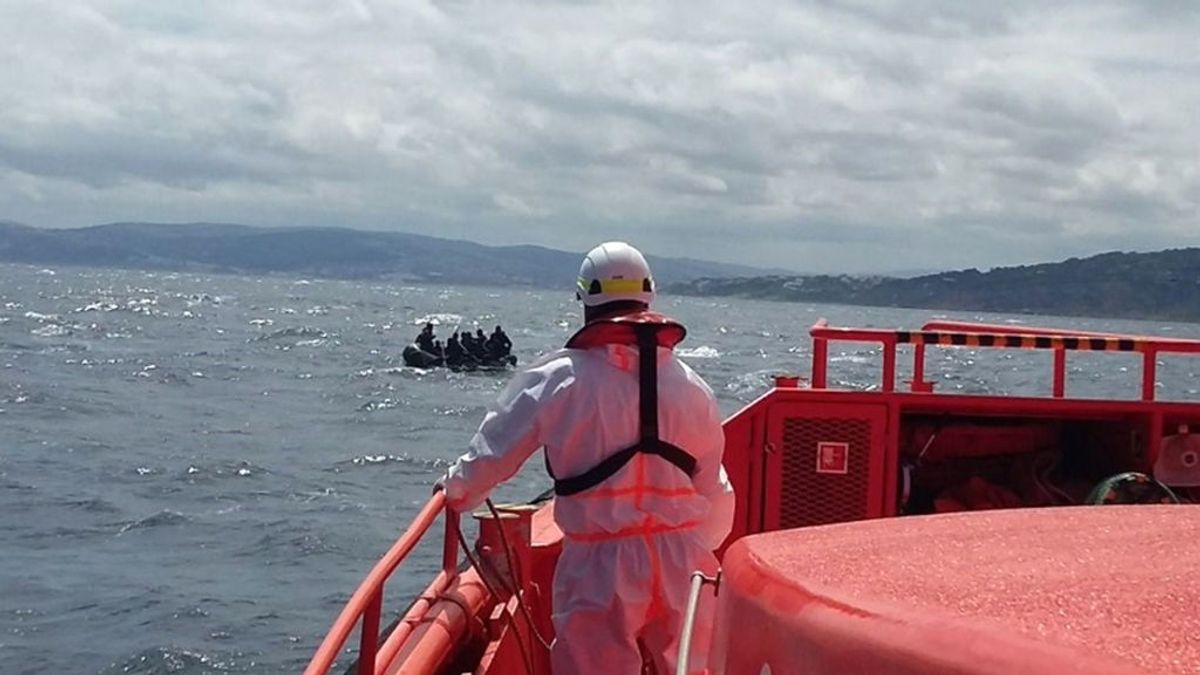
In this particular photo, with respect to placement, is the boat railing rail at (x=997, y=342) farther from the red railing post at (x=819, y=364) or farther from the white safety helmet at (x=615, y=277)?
the white safety helmet at (x=615, y=277)

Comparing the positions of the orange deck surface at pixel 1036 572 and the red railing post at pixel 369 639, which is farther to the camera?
the red railing post at pixel 369 639

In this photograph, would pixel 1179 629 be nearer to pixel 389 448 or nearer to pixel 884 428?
pixel 884 428

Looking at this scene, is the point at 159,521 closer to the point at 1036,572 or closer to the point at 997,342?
the point at 997,342

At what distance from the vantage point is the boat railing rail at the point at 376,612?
342 centimetres

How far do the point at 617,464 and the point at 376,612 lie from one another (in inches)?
28.7

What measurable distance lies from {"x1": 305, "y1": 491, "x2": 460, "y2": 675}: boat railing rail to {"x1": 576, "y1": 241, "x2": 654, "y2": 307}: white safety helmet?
70 cm

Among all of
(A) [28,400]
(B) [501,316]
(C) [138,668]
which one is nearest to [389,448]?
(A) [28,400]

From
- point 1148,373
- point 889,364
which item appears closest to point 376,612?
point 889,364

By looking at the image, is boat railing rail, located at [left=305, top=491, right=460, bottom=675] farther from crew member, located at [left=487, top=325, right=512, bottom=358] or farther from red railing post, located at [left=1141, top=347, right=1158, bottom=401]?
crew member, located at [left=487, top=325, right=512, bottom=358]

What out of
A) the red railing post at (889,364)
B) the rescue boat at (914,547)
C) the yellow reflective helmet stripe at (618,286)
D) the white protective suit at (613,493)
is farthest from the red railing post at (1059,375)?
the yellow reflective helmet stripe at (618,286)

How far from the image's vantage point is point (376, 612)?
389 centimetres

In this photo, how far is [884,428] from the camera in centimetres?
723

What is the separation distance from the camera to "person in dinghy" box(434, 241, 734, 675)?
4.07 m

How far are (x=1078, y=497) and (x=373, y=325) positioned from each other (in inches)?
3121
